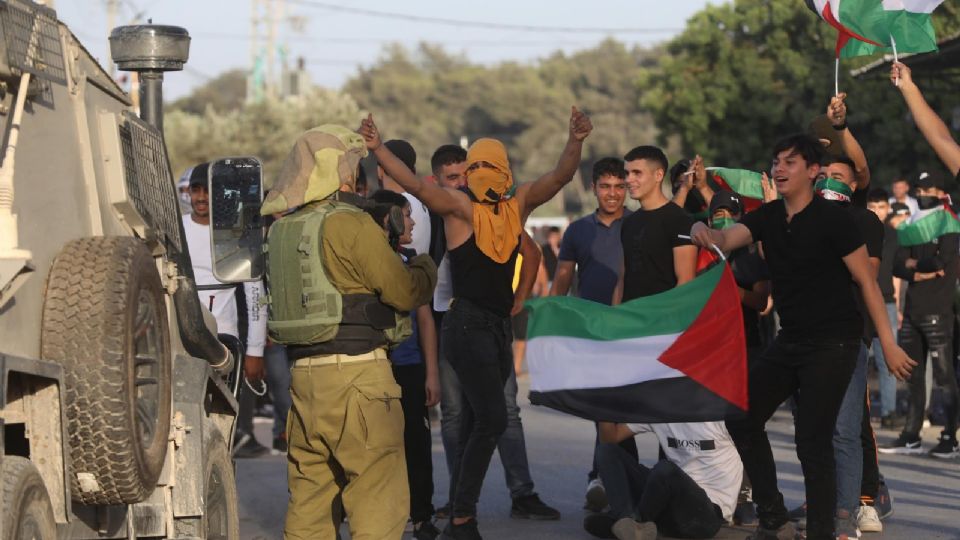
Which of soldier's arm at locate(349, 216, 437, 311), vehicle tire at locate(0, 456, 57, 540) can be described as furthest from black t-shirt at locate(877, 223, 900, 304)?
vehicle tire at locate(0, 456, 57, 540)

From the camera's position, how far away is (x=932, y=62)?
75.1 feet

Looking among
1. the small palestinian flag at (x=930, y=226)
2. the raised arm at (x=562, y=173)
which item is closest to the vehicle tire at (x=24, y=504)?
the raised arm at (x=562, y=173)

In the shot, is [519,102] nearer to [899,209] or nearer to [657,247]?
[899,209]

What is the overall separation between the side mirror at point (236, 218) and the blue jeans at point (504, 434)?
273cm

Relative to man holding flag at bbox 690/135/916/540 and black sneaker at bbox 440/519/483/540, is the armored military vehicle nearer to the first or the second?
black sneaker at bbox 440/519/483/540

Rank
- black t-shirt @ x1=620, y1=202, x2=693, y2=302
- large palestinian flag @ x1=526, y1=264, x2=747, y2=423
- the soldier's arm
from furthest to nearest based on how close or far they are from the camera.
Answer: black t-shirt @ x1=620, y1=202, x2=693, y2=302, large palestinian flag @ x1=526, y1=264, x2=747, y2=423, the soldier's arm

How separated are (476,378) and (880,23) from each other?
8.79ft

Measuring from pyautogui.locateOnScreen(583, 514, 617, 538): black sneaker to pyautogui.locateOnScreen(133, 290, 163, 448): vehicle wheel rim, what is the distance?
3693mm

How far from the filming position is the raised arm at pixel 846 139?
843cm

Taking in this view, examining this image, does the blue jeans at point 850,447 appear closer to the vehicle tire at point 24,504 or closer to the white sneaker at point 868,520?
the white sneaker at point 868,520

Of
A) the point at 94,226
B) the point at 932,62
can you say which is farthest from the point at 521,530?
the point at 932,62

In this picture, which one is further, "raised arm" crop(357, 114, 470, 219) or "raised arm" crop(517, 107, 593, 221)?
"raised arm" crop(517, 107, 593, 221)

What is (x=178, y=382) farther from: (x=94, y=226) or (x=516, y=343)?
(x=516, y=343)

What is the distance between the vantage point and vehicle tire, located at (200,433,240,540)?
6.36 meters
